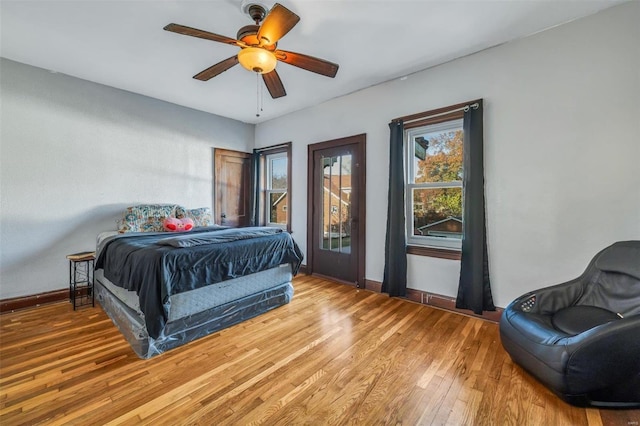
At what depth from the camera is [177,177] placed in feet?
14.4

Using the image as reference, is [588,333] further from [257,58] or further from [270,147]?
[270,147]

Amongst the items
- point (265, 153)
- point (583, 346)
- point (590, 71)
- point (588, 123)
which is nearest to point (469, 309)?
point (583, 346)

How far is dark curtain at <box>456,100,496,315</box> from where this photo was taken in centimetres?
274

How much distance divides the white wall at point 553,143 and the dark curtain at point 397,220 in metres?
0.30

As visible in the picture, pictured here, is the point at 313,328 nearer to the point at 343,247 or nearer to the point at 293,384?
the point at 293,384

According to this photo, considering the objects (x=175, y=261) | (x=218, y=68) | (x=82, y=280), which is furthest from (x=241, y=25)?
(x=82, y=280)

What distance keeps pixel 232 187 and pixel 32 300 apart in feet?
10.0

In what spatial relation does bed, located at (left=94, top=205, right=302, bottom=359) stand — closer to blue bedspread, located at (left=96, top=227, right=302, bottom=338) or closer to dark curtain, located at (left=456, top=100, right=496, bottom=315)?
blue bedspread, located at (left=96, top=227, right=302, bottom=338)

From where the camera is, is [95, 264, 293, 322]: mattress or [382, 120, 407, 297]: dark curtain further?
[382, 120, 407, 297]: dark curtain

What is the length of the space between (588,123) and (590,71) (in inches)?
17.8

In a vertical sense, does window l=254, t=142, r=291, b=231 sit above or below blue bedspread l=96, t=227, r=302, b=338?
above

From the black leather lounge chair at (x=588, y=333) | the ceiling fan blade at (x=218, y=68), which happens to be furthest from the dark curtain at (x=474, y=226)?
the ceiling fan blade at (x=218, y=68)

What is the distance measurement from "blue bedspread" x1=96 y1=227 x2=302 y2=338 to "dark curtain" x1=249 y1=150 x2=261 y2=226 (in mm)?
2237

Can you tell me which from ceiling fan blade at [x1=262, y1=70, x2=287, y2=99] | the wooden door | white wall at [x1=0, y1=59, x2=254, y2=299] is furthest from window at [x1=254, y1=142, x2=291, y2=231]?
ceiling fan blade at [x1=262, y1=70, x2=287, y2=99]
